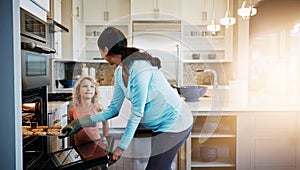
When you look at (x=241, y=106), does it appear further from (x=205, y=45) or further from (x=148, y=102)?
(x=205, y=45)

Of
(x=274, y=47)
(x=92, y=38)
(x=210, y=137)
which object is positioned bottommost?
(x=210, y=137)

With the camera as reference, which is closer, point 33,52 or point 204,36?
point 33,52

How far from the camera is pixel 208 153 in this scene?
2596 millimetres

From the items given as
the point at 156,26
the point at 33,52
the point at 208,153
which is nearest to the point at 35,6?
the point at 33,52

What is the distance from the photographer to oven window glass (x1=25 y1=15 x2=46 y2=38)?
3.83ft

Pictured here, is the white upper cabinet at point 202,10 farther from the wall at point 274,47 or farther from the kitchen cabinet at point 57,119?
the kitchen cabinet at point 57,119

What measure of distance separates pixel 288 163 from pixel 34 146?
2.13 m

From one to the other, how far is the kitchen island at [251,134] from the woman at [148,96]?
643 mm

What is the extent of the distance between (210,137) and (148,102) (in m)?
1.00

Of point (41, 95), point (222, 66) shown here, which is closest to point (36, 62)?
point (41, 95)

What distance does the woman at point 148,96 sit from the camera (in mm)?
1765

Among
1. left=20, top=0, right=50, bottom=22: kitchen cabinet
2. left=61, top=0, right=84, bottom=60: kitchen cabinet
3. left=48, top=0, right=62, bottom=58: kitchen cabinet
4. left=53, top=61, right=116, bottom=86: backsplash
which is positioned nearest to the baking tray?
left=20, top=0, right=50, bottom=22: kitchen cabinet

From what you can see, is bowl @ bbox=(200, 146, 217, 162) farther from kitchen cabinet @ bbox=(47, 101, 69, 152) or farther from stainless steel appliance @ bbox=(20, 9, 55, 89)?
stainless steel appliance @ bbox=(20, 9, 55, 89)

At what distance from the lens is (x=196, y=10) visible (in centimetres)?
498
